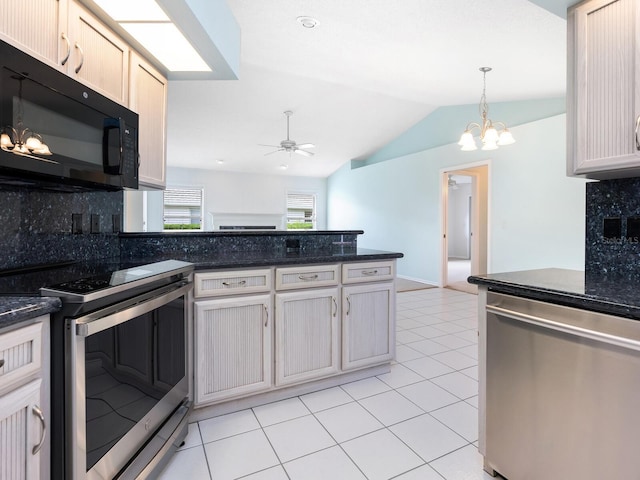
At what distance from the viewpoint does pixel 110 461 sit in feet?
3.95

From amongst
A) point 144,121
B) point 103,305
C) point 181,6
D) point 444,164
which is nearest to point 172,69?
point 144,121

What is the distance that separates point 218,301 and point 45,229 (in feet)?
2.99

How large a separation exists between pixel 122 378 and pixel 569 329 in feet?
5.41

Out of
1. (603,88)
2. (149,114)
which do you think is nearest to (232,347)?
(149,114)

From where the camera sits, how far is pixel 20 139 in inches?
43.5

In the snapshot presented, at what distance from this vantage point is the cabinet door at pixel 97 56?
4.80ft

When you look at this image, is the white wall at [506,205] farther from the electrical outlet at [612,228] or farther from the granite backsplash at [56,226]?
the granite backsplash at [56,226]

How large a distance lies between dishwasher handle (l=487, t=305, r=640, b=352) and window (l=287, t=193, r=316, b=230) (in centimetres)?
816

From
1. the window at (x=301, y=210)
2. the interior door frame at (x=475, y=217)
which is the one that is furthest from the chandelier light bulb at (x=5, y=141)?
the window at (x=301, y=210)

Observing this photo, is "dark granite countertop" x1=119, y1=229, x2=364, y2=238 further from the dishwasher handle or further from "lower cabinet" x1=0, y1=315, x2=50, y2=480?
the dishwasher handle

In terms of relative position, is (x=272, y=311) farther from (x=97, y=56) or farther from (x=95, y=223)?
(x=97, y=56)

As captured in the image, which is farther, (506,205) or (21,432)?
(506,205)

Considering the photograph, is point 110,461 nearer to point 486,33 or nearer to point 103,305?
point 103,305

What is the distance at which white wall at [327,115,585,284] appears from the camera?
13.5 feet
